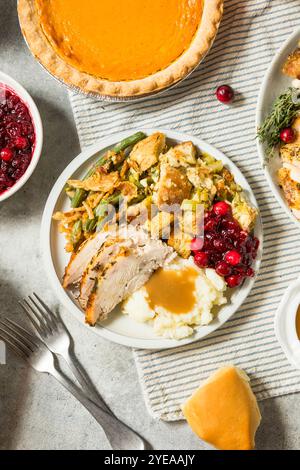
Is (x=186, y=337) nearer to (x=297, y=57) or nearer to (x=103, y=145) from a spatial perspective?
(x=103, y=145)

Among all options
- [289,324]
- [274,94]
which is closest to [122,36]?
[274,94]

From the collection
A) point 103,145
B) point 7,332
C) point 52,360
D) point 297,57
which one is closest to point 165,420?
point 52,360

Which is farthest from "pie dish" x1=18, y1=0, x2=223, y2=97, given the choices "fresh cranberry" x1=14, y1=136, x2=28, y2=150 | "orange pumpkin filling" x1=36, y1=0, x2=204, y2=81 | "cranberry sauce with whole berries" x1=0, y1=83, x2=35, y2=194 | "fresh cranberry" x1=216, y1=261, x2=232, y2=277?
"fresh cranberry" x1=216, y1=261, x2=232, y2=277

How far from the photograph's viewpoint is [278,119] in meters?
3.76

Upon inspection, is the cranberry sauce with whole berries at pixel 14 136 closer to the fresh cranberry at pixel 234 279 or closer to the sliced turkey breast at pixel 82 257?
the sliced turkey breast at pixel 82 257

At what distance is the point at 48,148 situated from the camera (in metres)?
4.19

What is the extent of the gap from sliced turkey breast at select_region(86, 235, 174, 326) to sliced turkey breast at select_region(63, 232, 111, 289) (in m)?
0.16

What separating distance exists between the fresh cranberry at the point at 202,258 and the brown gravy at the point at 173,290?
0.08m

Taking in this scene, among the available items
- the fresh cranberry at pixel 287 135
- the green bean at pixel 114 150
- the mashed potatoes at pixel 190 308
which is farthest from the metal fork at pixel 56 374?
the fresh cranberry at pixel 287 135

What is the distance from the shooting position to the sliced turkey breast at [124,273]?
148 inches

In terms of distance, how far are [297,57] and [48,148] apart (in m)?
1.86

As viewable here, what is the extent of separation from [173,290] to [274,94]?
1.50 metres

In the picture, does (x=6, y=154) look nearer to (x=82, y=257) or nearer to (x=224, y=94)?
(x=82, y=257)

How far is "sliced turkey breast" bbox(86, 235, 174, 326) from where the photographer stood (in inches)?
148
